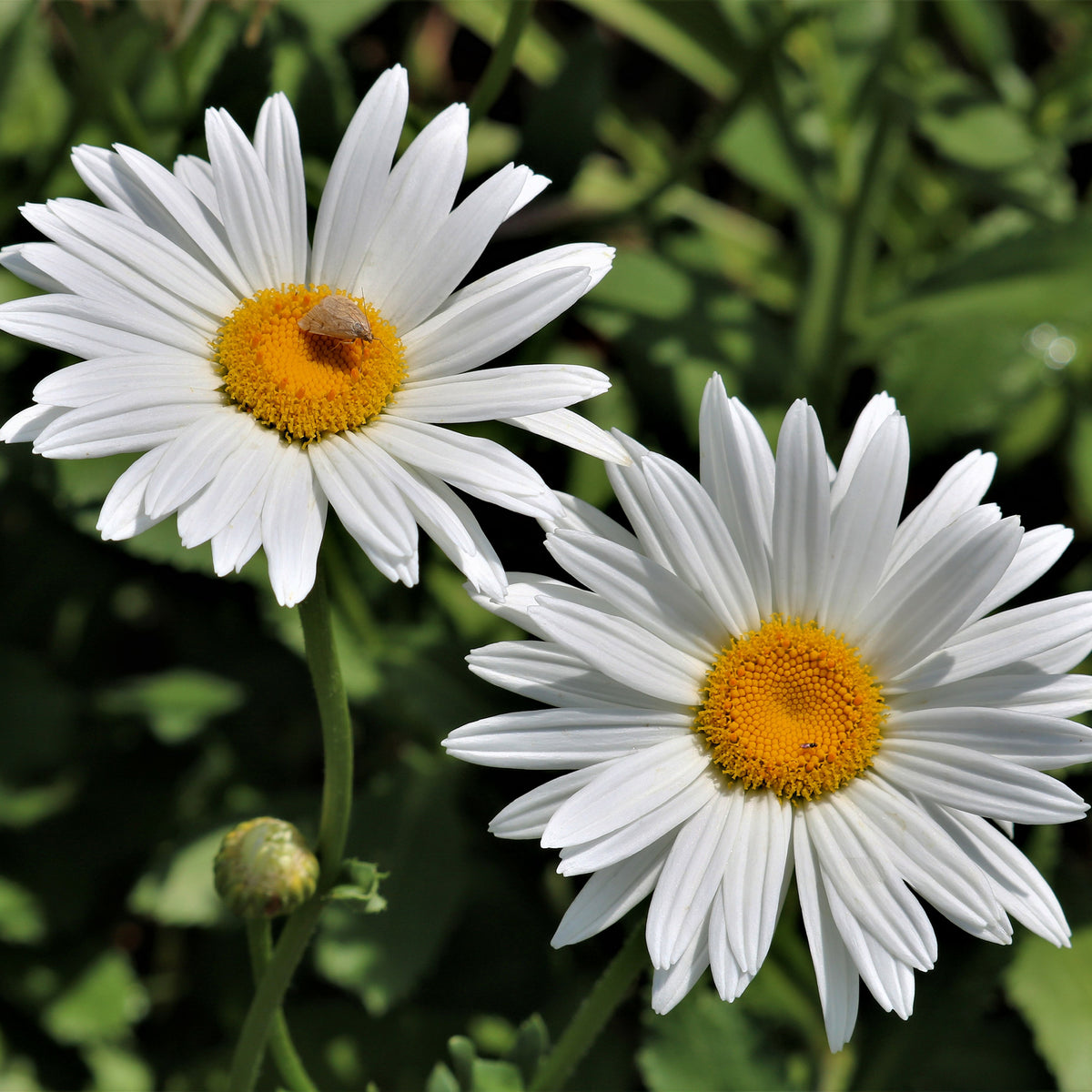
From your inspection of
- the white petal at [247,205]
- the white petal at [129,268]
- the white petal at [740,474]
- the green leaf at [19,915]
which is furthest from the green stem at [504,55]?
the green leaf at [19,915]

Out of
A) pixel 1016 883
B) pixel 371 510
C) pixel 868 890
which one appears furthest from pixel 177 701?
pixel 1016 883

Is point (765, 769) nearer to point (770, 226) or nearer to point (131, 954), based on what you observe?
point (131, 954)

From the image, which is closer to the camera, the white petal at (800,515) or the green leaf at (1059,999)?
Result: the white petal at (800,515)

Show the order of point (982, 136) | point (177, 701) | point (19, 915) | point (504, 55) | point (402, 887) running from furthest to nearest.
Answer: point (982, 136) < point (177, 701) < point (19, 915) < point (402, 887) < point (504, 55)

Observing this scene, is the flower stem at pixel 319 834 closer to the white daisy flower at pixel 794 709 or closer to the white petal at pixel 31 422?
the white daisy flower at pixel 794 709

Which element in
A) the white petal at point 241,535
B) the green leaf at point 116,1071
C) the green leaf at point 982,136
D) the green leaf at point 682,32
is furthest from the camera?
the green leaf at point 682,32

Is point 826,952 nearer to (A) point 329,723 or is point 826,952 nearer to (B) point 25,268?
(A) point 329,723

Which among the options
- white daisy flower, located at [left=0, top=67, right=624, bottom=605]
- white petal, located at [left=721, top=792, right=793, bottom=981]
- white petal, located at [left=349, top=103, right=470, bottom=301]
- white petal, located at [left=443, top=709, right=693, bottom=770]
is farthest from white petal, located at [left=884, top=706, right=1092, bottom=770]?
white petal, located at [left=349, top=103, right=470, bottom=301]
